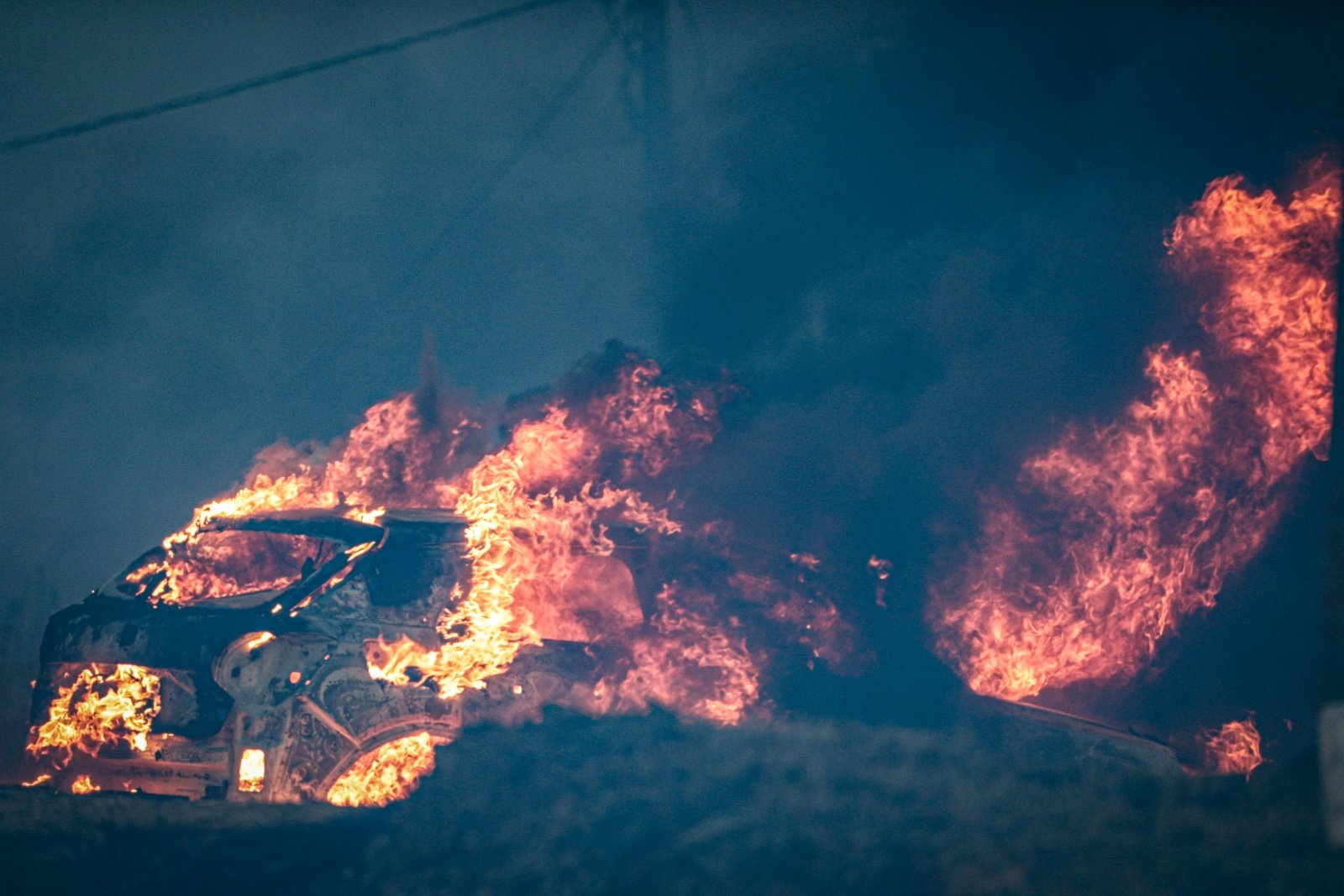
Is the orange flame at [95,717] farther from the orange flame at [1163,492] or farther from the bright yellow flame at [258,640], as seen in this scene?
the orange flame at [1163,492]

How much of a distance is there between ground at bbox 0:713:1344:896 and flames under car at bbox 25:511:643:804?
282 mm

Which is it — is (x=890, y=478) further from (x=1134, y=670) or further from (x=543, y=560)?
(x=543, y=560)

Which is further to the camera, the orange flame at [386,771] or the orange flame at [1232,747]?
the orange flame at [1232,747]

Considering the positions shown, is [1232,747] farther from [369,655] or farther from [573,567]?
[369,655]

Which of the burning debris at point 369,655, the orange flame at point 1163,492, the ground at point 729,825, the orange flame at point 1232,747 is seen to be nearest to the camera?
the ground at point 729,825

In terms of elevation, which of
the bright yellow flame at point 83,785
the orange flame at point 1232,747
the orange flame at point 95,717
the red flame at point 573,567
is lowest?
the bright yellow flame at point 83,785

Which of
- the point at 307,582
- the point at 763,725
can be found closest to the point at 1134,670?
the point at 763,725

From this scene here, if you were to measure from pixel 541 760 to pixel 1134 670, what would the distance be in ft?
23.3

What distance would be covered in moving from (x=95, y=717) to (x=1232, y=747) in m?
11.4

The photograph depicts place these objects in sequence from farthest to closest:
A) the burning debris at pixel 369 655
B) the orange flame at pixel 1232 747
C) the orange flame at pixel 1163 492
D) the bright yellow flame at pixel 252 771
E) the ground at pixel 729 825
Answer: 1. the orange flame at pixel 1232 747
2. the orange flame at pixel 1163 492
3. the burning debris at pixel 369 655
4. the bright yellow flame at pixel 252 771
5. the ground at pixel 729 825

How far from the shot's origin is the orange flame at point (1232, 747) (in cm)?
817

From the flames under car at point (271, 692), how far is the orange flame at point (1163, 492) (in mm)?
4937

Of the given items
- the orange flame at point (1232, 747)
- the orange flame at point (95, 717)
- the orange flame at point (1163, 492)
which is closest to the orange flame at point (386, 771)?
the orange flame at point (95, 717)

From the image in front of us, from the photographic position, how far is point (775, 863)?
4215 mm
